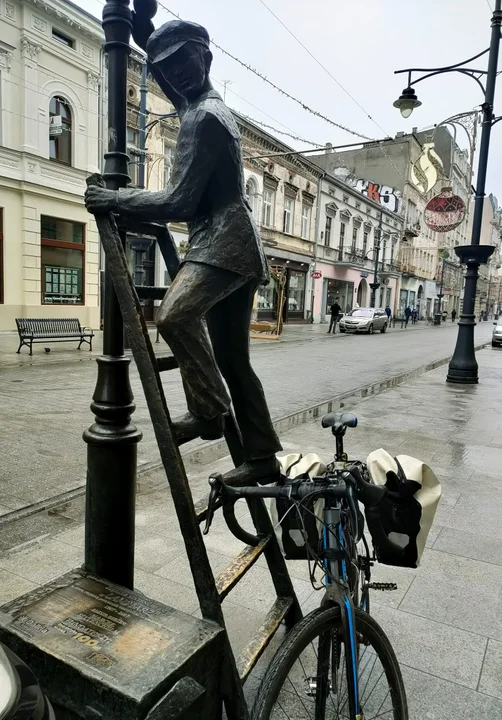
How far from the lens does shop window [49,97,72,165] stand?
17297 mm

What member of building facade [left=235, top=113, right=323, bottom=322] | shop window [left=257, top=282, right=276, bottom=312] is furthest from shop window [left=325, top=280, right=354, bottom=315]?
shop window [left=257, top=282, right=276, bottom=312]

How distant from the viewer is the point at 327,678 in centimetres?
175

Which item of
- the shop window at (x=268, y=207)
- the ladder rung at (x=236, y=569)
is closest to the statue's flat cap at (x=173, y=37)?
the ladder rung at (x=236, y=569)

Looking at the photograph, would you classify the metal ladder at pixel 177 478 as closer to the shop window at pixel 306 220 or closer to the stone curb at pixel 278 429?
the stone curb at pixel 278 429

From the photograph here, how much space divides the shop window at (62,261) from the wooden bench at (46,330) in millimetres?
3737

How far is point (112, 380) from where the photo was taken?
208cm

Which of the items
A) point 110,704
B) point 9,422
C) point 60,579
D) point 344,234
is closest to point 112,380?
point 60,579

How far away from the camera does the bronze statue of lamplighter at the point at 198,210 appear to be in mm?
1791

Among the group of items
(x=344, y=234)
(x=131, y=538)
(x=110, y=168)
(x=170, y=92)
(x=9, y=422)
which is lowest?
(x=9, y=422)

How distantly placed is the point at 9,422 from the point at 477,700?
5.64 meters

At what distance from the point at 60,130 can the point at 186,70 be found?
17.8m

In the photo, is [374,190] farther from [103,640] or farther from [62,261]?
[103,640]

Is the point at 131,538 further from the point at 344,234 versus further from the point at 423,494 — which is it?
the point at 344,234

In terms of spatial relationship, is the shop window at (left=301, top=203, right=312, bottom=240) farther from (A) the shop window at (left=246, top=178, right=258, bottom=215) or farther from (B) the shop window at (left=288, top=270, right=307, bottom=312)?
(A) the shop window at (left=246, top=178, right=258, bottom=215)
